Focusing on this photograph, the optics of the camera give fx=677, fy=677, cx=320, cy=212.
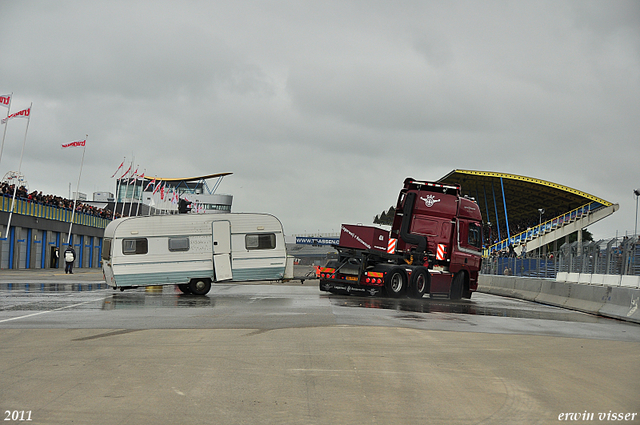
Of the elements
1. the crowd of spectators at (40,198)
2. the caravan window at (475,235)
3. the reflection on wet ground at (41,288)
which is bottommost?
the reflection on wet ground at (41,288)

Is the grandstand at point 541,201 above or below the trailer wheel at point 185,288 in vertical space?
above

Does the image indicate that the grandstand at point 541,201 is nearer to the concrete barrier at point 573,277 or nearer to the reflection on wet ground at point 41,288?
the concrete barrier at point 573,277

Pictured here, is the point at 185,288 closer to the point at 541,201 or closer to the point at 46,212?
the point at 46,212

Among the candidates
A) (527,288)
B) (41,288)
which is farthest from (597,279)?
(41,288)

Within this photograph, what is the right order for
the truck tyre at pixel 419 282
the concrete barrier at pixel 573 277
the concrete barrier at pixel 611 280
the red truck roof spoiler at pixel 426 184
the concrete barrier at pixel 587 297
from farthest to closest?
the concrete barrier at pixel 573 277, the red truck roof spoiler at pixel 426 184, the truck tyre at pixel 419 282, the concrete barrier at pixel 611 280, the concrete barrier at pixel 587 297

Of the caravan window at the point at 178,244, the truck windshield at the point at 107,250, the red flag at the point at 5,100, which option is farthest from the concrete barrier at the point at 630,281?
the red flag at the point at 5,100

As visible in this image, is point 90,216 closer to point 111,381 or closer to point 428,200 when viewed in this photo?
point 428,200

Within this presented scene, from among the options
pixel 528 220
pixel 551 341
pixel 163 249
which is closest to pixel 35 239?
pixel 163 249

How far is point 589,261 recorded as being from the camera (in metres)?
24.5

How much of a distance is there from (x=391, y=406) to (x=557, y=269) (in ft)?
84.4

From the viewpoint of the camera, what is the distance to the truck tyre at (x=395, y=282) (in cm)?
2319

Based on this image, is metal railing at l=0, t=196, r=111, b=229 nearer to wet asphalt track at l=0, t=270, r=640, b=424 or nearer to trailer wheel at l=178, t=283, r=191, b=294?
trailer wheel at l=178, t=283, r=191, b=294

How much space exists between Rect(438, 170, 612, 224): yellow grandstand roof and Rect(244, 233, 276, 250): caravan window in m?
53.1

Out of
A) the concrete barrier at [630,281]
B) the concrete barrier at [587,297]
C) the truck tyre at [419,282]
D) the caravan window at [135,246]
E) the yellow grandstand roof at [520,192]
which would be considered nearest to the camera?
the concrete barrier at [630,281]
